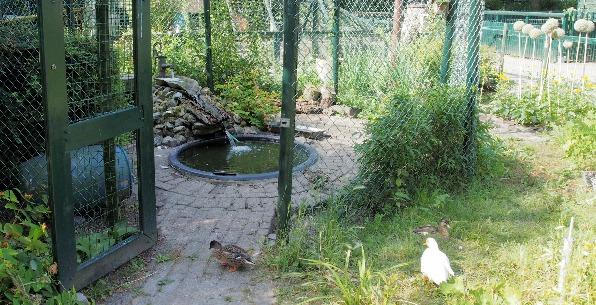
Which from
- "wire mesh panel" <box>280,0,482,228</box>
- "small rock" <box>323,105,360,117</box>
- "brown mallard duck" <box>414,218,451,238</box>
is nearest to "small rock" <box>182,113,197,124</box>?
"wire mesh panel" <box>280,0,482,228</box>

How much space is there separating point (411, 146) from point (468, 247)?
1.03 meters

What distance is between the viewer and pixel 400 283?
3.57 metres

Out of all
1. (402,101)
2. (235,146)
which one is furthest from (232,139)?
(402,101)

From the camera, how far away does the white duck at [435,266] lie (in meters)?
3.34

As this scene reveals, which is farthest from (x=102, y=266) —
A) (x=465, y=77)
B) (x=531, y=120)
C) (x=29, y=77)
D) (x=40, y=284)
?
(x=531, y=120)

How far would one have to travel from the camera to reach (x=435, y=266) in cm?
338

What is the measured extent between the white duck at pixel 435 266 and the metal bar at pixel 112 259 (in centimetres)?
191

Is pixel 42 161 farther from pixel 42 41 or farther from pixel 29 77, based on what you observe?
pixel 42 41

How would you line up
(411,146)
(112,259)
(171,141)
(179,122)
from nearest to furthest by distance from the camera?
(112,259) → (411,146) → (171,141) → (179,122)

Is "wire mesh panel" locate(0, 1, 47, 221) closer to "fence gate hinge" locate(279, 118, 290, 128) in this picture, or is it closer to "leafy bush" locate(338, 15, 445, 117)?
"fence gate hinge" locate(279, 118, 290, 128)

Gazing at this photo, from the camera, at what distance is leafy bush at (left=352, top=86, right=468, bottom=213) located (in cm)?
480

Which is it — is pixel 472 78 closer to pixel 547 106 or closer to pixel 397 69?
pixel 397 69

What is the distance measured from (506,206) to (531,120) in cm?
330

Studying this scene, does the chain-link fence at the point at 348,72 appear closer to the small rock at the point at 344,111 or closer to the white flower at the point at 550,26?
the small rock at the point at 344,111
